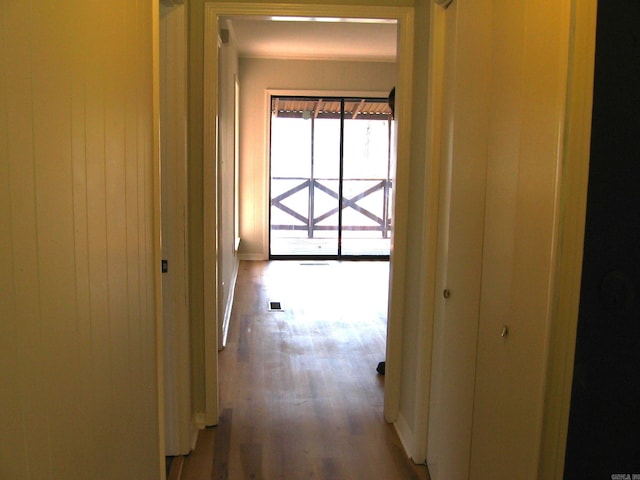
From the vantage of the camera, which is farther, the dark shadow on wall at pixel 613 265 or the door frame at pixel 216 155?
the door frame at pixel 216 155

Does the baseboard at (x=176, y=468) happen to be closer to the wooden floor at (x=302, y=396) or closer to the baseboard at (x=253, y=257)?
the wooden floor at (x=302, y=396)

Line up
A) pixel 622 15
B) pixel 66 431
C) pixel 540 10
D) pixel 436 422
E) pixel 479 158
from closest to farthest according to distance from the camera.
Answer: pixel 66 431 < pixel 622 15 < pixel 540 10 < pixel 479 158 < pixel 436 422

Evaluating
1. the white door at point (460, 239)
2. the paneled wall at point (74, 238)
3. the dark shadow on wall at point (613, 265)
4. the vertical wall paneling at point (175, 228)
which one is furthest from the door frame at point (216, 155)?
the dark shadow on wall at point (613, 265)

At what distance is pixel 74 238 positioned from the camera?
3.43ft

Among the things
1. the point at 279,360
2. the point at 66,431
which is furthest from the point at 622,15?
the point at 279,360

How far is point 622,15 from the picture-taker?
1166 mm

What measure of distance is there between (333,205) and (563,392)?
25.2 ft

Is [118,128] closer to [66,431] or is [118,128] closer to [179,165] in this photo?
[66,431]

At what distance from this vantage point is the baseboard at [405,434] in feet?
9.13

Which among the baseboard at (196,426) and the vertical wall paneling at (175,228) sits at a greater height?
the vertical wall paneling at (175,228)

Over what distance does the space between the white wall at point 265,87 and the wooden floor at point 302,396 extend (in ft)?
7.01

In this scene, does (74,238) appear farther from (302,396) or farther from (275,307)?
(275,307)

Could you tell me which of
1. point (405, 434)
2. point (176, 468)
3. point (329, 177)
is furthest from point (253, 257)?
point (176, 468)

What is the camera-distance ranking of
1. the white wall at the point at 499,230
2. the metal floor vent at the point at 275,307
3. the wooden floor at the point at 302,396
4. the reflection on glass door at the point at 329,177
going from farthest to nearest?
the reflection on glass door at the point at 329,177 < the metal floor vent at the point at 275,307 < the wooden floor at the point at 302,396 < the white wall at the point at 499,230
